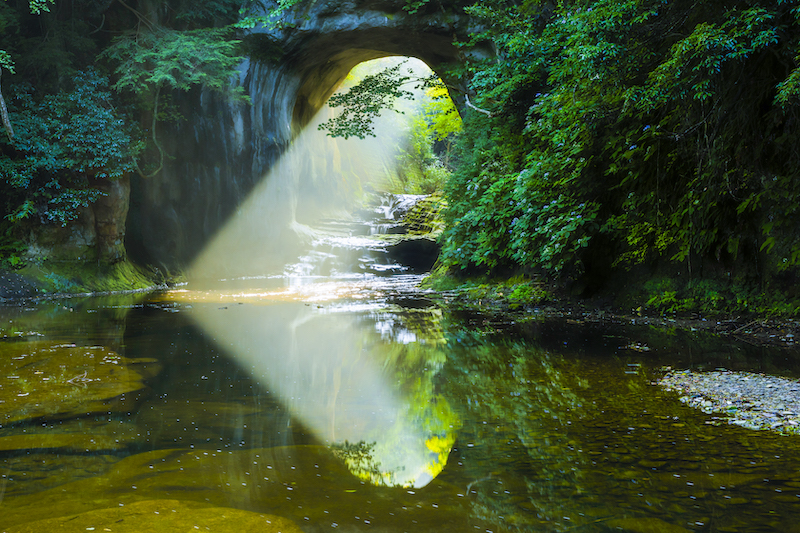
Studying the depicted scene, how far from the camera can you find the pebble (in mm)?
3504

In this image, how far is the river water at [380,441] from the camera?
236 centimetres

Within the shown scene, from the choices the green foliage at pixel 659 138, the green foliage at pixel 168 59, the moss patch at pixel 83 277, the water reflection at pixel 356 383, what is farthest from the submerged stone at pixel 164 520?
the green foliage at pixel 168 59

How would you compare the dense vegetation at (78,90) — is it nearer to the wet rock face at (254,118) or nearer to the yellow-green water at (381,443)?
the wet rock face at (254,118)

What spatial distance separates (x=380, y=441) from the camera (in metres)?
3.36

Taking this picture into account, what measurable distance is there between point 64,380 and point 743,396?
18.0ft

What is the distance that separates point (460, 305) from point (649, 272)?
4147 mm

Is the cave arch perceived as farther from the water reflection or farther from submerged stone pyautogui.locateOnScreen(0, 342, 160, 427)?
submerged stone pyautogui.locateOnScreen(0, 342, 160, 427)

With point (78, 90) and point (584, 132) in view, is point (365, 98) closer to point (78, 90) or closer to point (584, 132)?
point (78, 90)

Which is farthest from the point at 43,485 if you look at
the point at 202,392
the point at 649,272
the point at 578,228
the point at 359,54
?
the point at 359,54

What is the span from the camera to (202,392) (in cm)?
441

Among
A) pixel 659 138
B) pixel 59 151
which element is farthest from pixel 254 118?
pixel 659 138

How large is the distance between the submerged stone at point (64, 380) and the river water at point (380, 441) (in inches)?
1.1

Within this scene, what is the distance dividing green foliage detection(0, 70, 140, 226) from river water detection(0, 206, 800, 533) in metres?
9.32

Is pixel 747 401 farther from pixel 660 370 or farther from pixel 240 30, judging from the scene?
pixel 240 30
